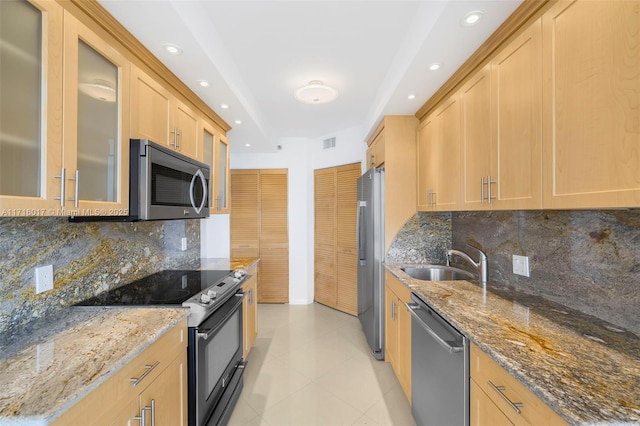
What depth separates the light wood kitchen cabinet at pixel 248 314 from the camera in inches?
93.0

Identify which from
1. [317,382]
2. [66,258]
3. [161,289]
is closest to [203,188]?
[161,289]

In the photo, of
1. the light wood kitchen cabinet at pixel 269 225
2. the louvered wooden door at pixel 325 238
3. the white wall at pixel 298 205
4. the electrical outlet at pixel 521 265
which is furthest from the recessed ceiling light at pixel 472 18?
the light wood kitchen cabinet at pixel 269 225

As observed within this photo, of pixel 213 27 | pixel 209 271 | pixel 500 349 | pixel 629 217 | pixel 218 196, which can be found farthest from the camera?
pixel 218 196

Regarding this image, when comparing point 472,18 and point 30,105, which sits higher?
point 472,18

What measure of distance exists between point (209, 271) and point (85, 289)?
34.8 inches

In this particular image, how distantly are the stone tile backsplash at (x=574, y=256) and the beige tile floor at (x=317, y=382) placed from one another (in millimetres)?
1264

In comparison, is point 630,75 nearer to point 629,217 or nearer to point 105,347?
point 629,217

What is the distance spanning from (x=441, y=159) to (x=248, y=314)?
86.6 inches

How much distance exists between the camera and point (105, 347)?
1011 millimetres

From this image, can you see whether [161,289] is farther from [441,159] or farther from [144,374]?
[441,159]

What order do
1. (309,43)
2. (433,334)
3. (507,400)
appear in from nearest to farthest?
1. (507,400)
2. (433,334)
3. (309,43)

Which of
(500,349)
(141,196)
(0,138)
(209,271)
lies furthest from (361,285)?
(0,138)

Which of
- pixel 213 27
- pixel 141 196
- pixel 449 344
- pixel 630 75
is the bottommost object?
pixel 449 344

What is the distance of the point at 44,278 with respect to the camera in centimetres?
128
